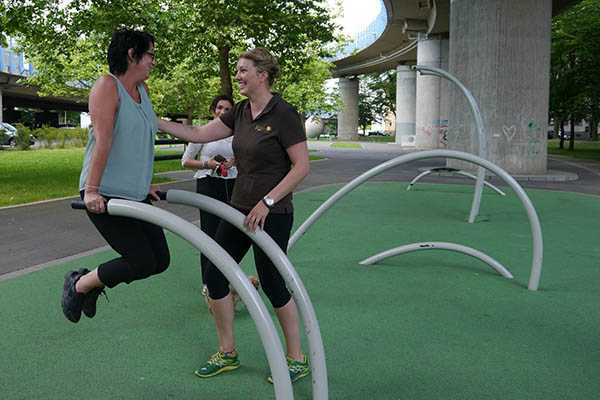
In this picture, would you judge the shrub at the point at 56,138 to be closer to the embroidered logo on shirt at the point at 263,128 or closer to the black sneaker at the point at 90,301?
the black sneaker at the point at 90,301

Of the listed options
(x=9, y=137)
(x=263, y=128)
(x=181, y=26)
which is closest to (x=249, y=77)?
(x=263, y=128)

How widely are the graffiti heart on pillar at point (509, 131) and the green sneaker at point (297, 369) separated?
48.8 feet

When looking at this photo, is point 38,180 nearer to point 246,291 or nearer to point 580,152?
point 246,291

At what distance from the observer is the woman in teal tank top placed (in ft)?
9.95

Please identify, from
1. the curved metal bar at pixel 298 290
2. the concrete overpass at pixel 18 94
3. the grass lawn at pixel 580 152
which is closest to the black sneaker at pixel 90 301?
the curved metal bar at pixel 298 290

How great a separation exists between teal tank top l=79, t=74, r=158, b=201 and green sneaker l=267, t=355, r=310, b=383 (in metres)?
1.19

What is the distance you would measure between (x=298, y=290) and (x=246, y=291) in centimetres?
39

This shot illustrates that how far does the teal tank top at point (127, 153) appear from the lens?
10.2 ft

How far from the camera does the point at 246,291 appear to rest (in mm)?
2566

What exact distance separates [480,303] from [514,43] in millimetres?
13365

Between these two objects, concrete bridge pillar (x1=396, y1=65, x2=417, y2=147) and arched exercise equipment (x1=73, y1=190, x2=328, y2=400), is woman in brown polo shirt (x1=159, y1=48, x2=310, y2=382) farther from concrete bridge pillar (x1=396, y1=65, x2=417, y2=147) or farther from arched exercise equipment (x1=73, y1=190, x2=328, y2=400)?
concrete bridge pillar (x1=396, y1=65, x2=417, y2=147)

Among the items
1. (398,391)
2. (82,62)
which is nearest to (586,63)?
(82,62)

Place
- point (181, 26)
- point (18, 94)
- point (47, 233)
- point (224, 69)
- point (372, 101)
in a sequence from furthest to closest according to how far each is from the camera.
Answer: point (372, 101) < point (18, 94) < point (224, 69) < point (181, 26) < point (47, 233)

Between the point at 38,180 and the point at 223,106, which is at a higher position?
the point at 223,106
